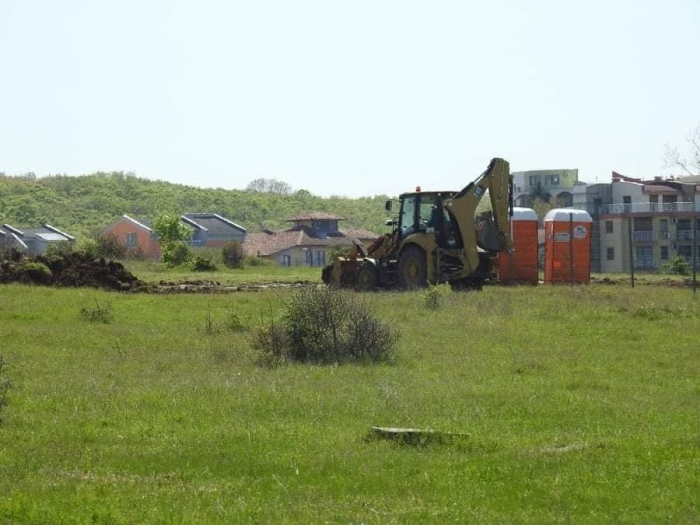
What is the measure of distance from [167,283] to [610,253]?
190 feet

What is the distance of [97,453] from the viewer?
11.5 m

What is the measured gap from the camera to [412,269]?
113 ft

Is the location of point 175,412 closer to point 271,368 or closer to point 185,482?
point 185,482

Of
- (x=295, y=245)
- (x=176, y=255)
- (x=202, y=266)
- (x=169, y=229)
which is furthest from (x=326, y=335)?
(x=295, y=245)

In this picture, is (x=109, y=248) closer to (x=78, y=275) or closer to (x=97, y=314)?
(x=78, y=275)

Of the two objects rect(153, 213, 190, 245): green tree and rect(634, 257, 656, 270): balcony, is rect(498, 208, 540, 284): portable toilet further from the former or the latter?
rect(634, 257, 656, 270): balcony

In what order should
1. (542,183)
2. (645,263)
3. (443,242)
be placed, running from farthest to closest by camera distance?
(542,183), (645,263), (443,242)

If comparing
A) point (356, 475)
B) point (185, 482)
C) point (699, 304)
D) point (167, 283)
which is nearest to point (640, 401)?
point (356, 475)

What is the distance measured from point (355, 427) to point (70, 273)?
23.3 meters

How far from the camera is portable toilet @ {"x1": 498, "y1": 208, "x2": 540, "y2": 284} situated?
40.4 metres

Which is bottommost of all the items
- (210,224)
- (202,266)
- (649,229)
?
(202,266)

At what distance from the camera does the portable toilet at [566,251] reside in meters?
40.3

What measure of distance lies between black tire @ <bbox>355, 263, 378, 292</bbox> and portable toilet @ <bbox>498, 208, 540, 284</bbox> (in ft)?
21.4

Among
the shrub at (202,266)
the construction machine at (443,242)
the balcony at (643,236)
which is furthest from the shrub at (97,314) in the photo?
the balcony at (643,236)
